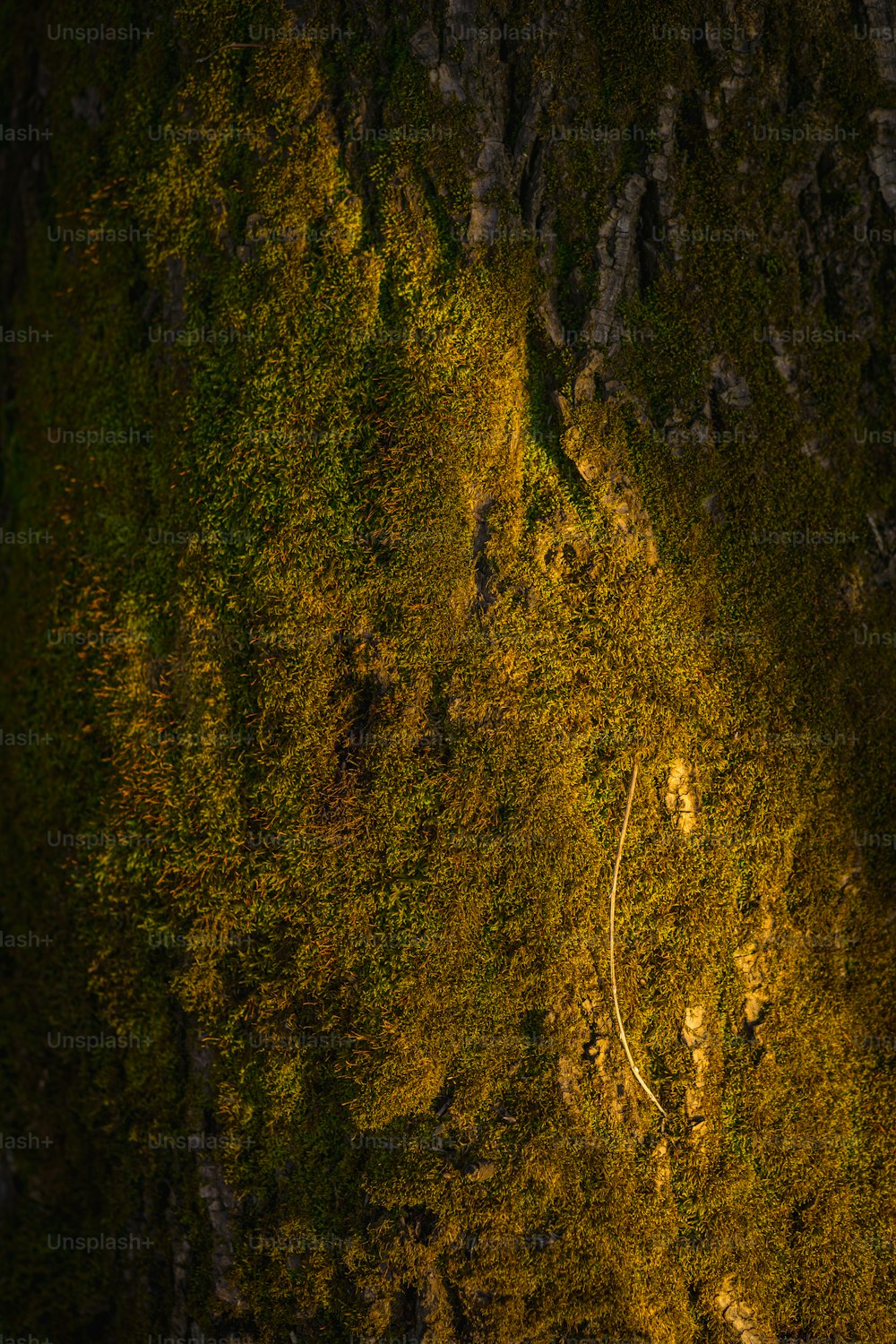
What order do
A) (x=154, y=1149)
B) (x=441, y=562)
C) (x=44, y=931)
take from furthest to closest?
(x=44, y=931), (x=154, y=1149), (x=441, y=562)

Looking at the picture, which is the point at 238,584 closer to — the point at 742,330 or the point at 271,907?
the point at 271,907

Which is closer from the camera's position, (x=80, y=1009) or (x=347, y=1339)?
(x=347, y=1339)

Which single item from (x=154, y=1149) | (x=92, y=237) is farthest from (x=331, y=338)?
(x=154, y=1149)

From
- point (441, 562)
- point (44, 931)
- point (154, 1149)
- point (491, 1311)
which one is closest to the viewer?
point (491, 1311)

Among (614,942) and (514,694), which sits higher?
(514,694)

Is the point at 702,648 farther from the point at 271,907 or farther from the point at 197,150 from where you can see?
the point at 197,150

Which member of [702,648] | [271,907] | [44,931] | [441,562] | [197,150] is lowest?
[44,931]

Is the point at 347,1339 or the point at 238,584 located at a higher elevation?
the point at 238,584
